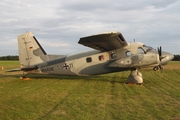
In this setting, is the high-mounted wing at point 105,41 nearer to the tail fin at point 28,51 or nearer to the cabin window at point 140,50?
the cabin window at point 140,50

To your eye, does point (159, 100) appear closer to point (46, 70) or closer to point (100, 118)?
point (100, 118)

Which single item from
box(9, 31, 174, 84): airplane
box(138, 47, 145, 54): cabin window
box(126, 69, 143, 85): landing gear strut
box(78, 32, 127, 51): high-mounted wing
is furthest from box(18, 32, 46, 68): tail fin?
box(138, 47, 145, 54): cabin window

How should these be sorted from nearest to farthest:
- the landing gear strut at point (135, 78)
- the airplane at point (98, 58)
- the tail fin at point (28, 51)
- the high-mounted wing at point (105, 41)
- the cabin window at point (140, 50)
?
the high-mounted wing at point (105, 41) → the airplane at point (98, 58) → the landing gear strut at point (135, 78) → the cabin window at point (140, 50) → the tail fin at point (28, 51)

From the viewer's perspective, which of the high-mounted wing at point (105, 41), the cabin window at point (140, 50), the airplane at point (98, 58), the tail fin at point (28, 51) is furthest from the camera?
the tail fin at point (28, 51)

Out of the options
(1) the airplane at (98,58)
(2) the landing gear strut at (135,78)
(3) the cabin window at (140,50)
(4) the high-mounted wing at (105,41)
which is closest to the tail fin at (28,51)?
(1) the airplane at (98,58)

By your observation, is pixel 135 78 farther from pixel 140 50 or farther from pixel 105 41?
pixel 105 41

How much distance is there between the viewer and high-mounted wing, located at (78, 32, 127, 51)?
11696 millimetres

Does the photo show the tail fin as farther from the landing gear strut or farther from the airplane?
the landing gear strut

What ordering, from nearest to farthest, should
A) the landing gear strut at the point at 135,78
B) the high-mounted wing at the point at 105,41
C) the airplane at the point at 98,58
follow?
the high-mounted wing at the point at 105,41, the airplane at the point at 98,58, the landing gear strut at the point at 135,78

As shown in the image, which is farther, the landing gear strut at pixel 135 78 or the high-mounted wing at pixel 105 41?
the landing gear strut at pixel 135 78

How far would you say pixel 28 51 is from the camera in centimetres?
1623

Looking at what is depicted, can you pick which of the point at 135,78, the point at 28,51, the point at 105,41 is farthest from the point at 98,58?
the point at 28,51

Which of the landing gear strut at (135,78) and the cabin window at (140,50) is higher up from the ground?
the cabin window at (140,50)

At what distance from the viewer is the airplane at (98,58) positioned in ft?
42.1
